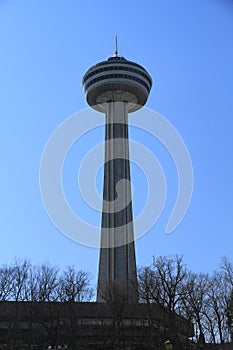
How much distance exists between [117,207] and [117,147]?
12627mm

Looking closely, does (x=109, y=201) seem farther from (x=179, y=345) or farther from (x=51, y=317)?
(x=179, y=345)

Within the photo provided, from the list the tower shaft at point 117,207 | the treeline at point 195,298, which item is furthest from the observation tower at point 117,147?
the treeline at point 195,298

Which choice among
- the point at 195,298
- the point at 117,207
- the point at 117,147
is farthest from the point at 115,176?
the point at 195,298

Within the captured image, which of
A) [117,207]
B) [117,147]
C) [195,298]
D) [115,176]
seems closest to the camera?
[195,298]

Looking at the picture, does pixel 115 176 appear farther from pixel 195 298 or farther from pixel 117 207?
pixel 195 298

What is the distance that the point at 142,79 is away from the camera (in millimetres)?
100000

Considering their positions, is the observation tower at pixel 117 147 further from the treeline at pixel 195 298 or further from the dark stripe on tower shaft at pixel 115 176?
the treeline at pixel 195 298

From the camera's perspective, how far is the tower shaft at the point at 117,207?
3494 inches

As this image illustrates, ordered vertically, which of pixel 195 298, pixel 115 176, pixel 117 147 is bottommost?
pixel 195 298

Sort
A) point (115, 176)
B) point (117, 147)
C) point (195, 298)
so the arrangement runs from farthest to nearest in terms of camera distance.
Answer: point (117, 147)
point (115, 176)
point (195, 298)

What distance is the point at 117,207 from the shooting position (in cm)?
9288

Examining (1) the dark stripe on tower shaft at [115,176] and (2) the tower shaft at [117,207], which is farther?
(1) the dark stripe on tower shaft at [115,176]

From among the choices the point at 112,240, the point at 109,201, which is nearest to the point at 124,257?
the point at 112,240

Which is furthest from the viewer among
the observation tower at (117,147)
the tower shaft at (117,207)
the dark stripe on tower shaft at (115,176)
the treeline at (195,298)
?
the dark stripe on tower shaft at (115,176)
